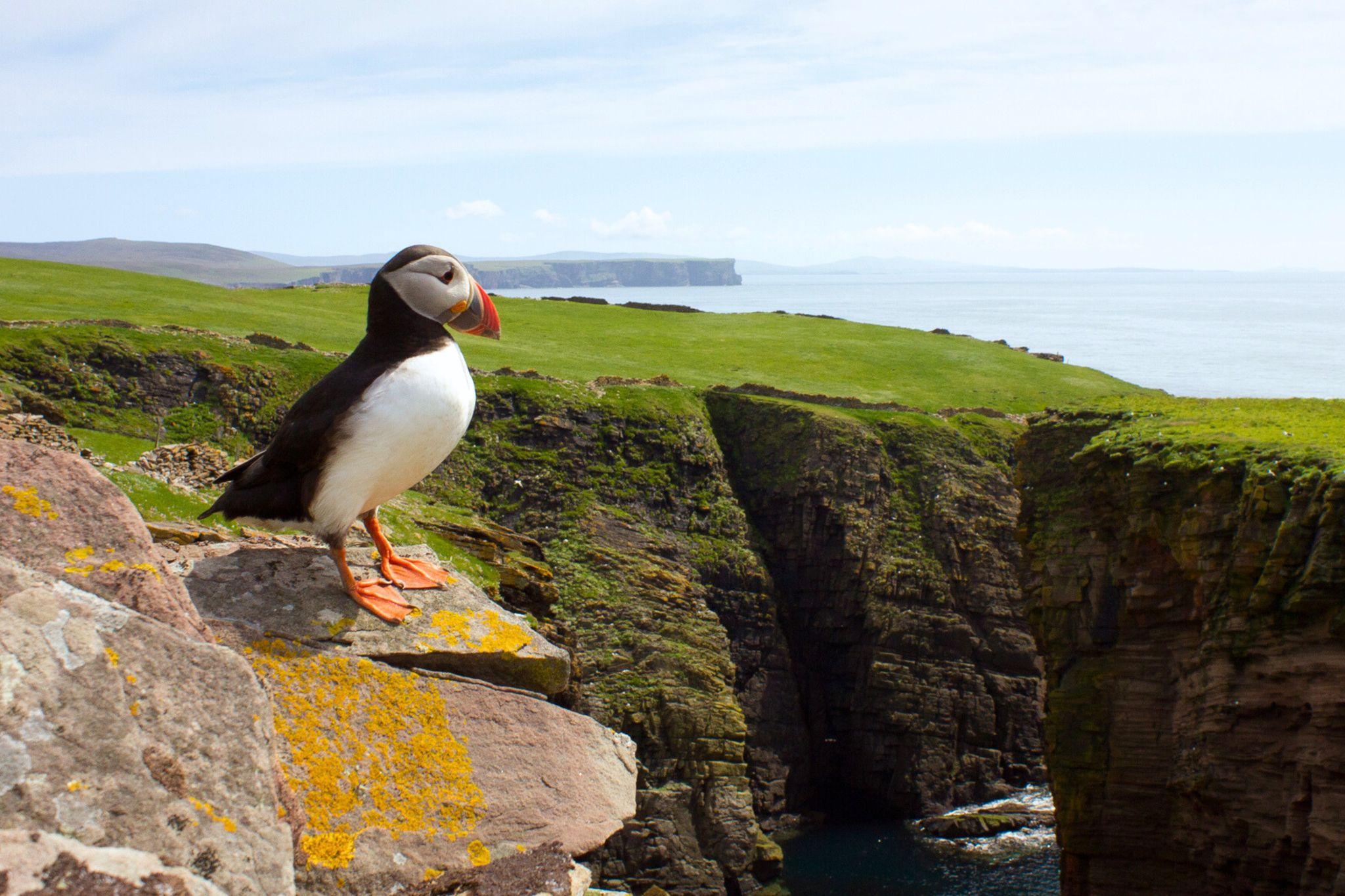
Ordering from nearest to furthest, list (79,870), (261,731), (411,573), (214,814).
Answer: (79,870) < (214,814) < (261,731) < (411,573)

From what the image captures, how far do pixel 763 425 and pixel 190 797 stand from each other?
51.6 metres

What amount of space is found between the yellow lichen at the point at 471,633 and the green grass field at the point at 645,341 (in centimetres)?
4748

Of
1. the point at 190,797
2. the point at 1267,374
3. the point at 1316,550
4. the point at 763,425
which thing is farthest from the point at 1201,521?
the point at 1267,374

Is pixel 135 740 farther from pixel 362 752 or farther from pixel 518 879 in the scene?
pixel 518 879

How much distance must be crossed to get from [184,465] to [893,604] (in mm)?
38355

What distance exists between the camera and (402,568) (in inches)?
392

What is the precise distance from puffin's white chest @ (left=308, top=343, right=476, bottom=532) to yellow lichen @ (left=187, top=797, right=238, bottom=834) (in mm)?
3826

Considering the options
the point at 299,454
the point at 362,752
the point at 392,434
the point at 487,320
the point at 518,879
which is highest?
the point at 487,320

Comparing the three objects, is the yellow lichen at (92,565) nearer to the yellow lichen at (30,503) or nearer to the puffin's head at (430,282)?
the yellow lichen at (30,503)

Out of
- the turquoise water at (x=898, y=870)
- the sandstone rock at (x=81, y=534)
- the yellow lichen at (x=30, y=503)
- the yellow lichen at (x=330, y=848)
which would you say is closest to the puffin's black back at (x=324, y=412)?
the sandstone rock at (x=81, y=534)

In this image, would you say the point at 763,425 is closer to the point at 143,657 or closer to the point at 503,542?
the point at 503,542

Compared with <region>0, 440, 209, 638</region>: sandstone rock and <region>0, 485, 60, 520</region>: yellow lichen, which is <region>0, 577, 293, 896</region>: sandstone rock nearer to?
<region>0, 440, 209, 638</region>: sandstone rock

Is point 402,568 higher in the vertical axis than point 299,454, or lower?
lower

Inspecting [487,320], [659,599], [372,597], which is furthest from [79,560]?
[659,599]
